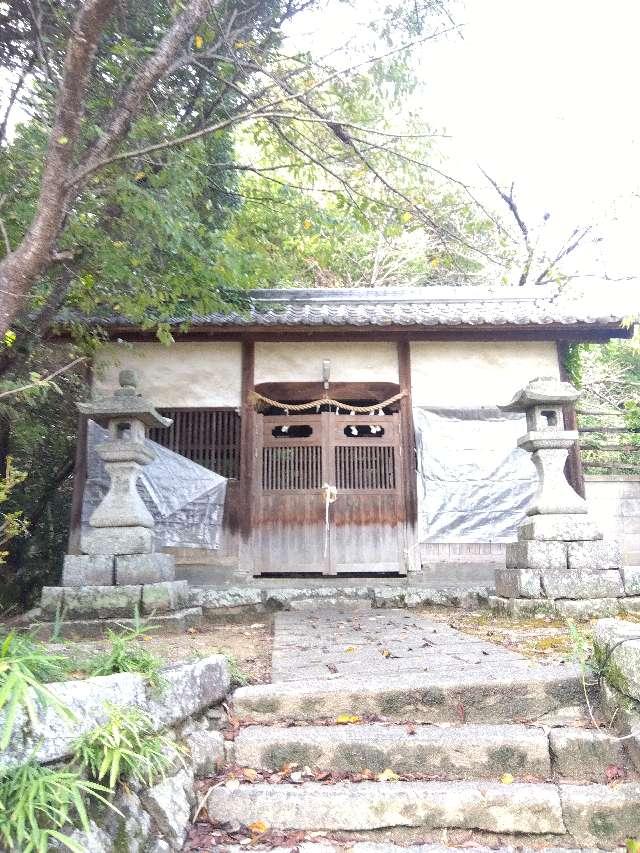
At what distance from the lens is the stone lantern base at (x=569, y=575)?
246 inches

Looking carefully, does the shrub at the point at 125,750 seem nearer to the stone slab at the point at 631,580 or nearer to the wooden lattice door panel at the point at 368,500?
the stone slab at the point at 631,580

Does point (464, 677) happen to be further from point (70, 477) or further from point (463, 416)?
point (70, 477)

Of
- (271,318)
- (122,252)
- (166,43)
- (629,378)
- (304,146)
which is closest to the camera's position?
(166,43)

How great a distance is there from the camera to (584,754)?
9.36ft

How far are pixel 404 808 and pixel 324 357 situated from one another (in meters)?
7.70

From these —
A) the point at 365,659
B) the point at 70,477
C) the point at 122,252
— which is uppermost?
the point at 122,252

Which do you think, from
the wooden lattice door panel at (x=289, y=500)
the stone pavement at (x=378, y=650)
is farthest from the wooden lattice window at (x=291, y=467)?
the stone pavement at (x=378, y=650)

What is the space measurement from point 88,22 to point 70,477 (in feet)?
36.2

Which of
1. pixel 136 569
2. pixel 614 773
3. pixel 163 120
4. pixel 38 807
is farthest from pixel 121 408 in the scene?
pixel 614 773

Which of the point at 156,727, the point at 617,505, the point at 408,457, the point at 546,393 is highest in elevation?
the point at 546,393

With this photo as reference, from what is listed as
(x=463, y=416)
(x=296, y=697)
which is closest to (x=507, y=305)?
(x=463, y=416)

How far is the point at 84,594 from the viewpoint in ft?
20.8

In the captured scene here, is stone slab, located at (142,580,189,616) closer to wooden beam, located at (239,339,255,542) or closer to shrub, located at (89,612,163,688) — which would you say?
wooden beam, located at (239,339,255,542)

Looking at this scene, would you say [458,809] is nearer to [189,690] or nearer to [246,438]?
[189,690]
